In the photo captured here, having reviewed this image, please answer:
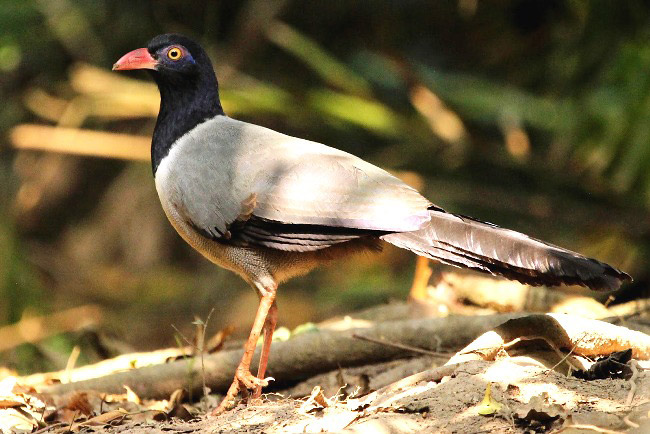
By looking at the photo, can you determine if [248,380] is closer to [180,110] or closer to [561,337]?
[561,337]

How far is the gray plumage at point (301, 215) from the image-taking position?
156 inches

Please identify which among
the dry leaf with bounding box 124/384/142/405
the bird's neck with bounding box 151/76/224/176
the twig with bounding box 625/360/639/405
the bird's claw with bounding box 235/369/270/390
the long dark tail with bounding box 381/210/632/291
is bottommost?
the dry leaf with bounding box 124/384/142/405

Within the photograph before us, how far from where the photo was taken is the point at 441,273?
621cm

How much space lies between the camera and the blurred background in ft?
25.8

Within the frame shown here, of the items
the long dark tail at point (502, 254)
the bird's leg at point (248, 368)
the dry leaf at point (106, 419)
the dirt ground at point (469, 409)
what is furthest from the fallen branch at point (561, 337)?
the dry leaf at point (106, 419)

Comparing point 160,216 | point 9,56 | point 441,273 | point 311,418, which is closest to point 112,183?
point 160,216

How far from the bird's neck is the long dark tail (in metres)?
1.45

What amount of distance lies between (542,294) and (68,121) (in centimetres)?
597

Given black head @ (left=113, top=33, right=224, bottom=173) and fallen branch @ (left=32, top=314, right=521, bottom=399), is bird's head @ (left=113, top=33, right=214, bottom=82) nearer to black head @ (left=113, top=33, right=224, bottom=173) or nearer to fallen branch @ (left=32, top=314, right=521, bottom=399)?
black head @ (left=113, top=33, right=224, bottom=173)

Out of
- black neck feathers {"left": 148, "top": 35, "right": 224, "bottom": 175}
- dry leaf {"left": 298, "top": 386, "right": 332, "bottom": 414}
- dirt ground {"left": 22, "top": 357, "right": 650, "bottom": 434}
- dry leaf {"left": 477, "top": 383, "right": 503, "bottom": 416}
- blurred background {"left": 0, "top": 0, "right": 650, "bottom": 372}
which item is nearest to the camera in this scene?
dirt ground {"left": 22, "top": 357, "right": 650, "bottom": 434}

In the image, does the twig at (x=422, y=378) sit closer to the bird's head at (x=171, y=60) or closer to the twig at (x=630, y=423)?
the twig at (x=630, y=423)

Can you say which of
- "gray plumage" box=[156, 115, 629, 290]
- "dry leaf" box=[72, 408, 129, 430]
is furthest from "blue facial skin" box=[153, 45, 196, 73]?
"dry leaf" box=[72, 408, 129, 430]

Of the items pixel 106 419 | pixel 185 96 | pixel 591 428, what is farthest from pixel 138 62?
pixel 591 428

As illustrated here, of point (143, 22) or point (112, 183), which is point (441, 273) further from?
point (112, 183)
